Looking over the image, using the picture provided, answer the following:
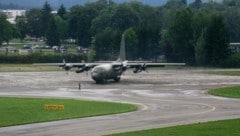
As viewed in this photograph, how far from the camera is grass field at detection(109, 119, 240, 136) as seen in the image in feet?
92.8

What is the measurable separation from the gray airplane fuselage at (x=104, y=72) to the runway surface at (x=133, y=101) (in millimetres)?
968

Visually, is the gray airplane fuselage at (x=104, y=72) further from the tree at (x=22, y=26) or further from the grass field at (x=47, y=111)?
the tree at (x=22, y=26)

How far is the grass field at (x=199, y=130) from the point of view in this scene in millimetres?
28281

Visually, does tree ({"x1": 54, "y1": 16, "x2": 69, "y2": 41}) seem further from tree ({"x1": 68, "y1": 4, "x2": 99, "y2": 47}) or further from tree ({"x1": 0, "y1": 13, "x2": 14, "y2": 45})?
tree ({"x1": 0, "y1": 13, "x2": 14, "y2": 45})

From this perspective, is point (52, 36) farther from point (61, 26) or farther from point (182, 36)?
point (182, 36)

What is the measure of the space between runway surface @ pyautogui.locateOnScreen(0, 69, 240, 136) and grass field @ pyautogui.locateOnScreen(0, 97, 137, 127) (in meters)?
1.31

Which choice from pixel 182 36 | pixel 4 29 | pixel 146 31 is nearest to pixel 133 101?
pixel 182 36

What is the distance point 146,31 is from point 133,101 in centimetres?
7671

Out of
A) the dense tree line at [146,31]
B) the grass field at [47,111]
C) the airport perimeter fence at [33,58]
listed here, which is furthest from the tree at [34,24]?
the grass field at [47,111]

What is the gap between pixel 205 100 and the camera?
162ft

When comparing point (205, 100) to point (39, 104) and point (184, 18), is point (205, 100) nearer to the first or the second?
point (39, 104)

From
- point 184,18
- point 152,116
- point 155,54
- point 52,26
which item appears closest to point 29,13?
point 52,26

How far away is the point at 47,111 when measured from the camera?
1543 inches

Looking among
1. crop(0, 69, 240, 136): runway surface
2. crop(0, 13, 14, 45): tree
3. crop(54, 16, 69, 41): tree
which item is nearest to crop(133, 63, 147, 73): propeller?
crop(0, 69, 240, 136): runway surface
